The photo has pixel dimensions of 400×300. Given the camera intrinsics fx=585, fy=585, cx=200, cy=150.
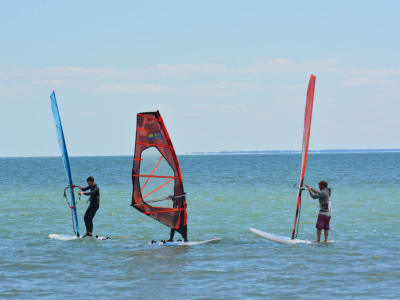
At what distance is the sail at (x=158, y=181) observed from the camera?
15750 millimetres

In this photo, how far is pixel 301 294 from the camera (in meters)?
10.3

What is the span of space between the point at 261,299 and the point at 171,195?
→ 636 centimetres

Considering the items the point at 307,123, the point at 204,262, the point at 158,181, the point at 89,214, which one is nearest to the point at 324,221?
the point at 307,123

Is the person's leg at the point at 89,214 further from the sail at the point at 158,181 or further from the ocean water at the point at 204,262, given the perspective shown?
the sail at the point at 158,181

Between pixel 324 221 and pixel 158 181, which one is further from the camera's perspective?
pixel 158 181

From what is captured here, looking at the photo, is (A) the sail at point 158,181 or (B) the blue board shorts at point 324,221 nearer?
(B) the blue board shorts at point 324,221

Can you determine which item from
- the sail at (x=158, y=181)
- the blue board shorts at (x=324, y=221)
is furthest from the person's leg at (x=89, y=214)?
the blue board shorts at (x=324, y=221)

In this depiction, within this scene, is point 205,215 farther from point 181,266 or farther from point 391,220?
point 181,266

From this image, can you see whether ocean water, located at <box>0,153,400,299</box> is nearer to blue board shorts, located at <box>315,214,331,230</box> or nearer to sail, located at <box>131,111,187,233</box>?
blue board shorts, located at <box>315,214,331,230</box>

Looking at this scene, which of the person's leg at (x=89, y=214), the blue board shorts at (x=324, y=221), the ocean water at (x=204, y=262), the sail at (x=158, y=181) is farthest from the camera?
the person's leg at (x=89, y=214)

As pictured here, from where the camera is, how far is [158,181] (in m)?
15.9

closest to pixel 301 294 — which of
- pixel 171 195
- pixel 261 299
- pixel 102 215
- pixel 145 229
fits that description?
pixel 261 299

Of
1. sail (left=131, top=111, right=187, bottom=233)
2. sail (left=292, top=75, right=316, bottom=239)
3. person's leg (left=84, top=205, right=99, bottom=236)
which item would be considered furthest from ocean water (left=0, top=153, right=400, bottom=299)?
sail (left=292, top=75, right=316, bottom=239)

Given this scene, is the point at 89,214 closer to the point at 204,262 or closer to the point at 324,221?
the point at 204,262
